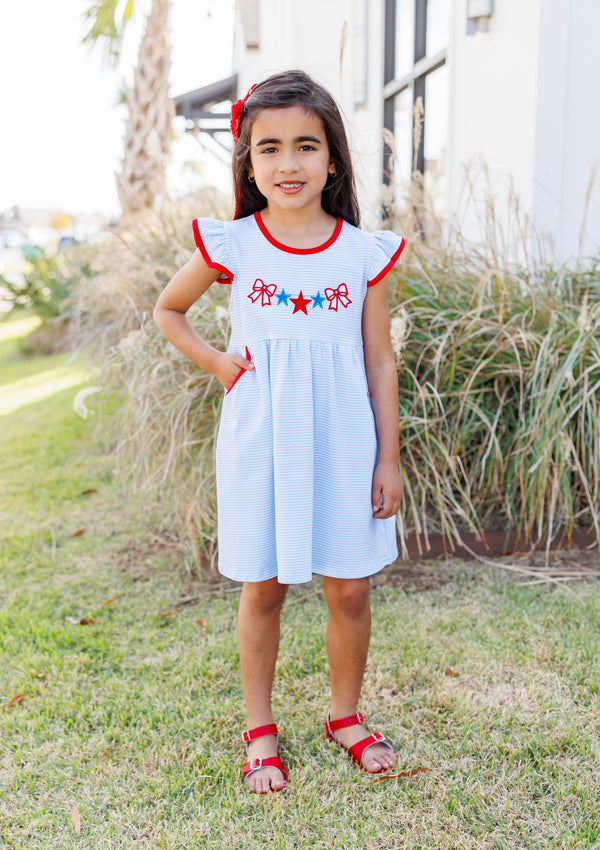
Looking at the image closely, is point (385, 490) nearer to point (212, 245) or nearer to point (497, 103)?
point (212, 245)

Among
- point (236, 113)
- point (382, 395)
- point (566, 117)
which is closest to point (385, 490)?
point (382, 395)

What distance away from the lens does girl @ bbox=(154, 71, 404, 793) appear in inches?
61.1

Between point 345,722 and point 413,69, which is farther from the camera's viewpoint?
point 413,69

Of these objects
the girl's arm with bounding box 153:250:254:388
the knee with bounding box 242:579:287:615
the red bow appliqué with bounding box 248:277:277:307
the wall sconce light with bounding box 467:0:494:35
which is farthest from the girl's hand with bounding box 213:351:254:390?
the wall sconce light with bounding box 467:0:494:35

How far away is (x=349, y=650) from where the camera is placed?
1745mm

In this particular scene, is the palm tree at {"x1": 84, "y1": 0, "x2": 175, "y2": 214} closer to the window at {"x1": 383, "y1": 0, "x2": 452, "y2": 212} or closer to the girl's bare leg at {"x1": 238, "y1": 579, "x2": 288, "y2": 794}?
the window at {"x1": 383, "y1": 0, "x2": 452, "y2": 212}

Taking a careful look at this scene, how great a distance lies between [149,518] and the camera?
3.39 m

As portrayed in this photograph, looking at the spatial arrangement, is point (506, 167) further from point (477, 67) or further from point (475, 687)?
point (475, 687)

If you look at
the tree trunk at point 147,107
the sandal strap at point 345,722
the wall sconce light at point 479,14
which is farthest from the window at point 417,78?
the tree trunk at point 147,107

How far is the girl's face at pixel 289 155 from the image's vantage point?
153 cm

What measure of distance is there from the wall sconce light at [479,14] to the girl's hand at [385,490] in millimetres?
2981

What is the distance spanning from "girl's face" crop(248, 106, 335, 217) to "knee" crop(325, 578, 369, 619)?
2.89 ft

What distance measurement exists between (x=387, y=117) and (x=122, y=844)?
5719 millimetres

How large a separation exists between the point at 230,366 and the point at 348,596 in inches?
24.3
